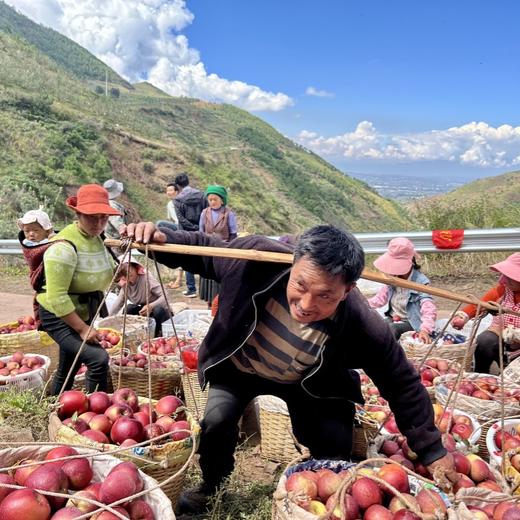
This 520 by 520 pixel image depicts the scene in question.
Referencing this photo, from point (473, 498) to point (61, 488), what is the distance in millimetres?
1695

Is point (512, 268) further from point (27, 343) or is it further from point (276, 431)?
point (27, 343)

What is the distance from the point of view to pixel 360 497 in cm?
216

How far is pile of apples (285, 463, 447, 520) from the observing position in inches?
82.1

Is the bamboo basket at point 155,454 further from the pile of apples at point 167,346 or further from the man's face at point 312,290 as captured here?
the pile of apples at point 167,346

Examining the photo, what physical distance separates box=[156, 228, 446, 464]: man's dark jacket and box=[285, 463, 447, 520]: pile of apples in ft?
0.91

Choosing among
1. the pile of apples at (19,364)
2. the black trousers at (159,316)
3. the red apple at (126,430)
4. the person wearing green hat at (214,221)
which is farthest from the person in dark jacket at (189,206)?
the red apple at (126,430)

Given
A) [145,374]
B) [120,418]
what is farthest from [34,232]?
[120,418]

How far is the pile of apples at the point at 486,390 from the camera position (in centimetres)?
355

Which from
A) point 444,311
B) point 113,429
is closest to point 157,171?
point 444,311

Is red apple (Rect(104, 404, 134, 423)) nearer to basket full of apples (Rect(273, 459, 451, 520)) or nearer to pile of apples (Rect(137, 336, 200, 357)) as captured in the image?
basket full of apples (Rect(273, 459, 451, 520))

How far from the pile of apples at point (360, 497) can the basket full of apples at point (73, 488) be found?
1.82ft

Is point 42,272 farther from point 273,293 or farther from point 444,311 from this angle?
point 444,311

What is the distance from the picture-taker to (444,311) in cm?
714

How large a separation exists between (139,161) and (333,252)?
4007cm
